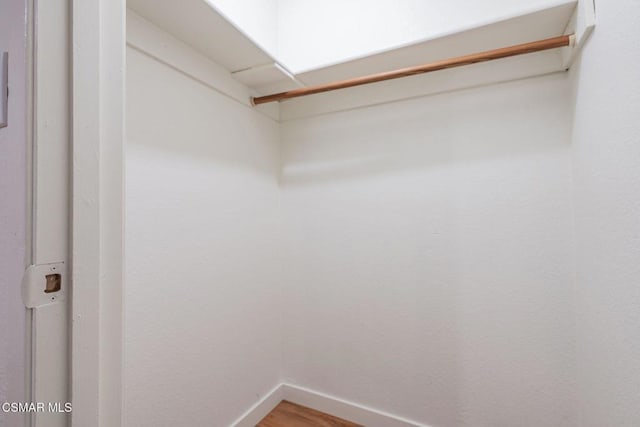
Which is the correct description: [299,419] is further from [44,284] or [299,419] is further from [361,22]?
[361,22]

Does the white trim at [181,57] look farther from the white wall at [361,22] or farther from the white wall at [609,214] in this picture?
the white wall at [609,214]

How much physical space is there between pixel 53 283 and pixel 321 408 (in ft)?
5.24

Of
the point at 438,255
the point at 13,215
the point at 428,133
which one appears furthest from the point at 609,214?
the point at 13,215

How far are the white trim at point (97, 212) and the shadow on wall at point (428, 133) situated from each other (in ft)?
3.93

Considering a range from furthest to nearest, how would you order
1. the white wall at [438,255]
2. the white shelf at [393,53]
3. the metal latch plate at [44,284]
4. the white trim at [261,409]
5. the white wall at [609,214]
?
the white trim at [261,409], the white wall at [438,255], the white shelf at [393,53], the white wall at [609,214], the metal latch plate at [44,284]

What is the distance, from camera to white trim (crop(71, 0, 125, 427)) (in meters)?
0.44

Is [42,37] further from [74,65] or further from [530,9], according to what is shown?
[530,9]

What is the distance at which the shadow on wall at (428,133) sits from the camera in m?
1.21

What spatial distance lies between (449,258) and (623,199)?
68 centimetres

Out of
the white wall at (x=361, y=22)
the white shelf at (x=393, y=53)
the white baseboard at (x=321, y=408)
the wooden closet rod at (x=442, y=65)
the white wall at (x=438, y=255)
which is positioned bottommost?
the white baseboard at (x=321, y=408)

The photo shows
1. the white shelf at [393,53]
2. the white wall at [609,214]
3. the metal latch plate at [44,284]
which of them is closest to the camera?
the metal latch plate at [44,284]

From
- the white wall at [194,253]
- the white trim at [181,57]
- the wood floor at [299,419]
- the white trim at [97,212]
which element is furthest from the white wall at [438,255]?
the white trim at [97,212]

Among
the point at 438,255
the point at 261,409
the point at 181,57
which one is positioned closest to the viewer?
the point at 181,57

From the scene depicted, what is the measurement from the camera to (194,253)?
1.20 metres
